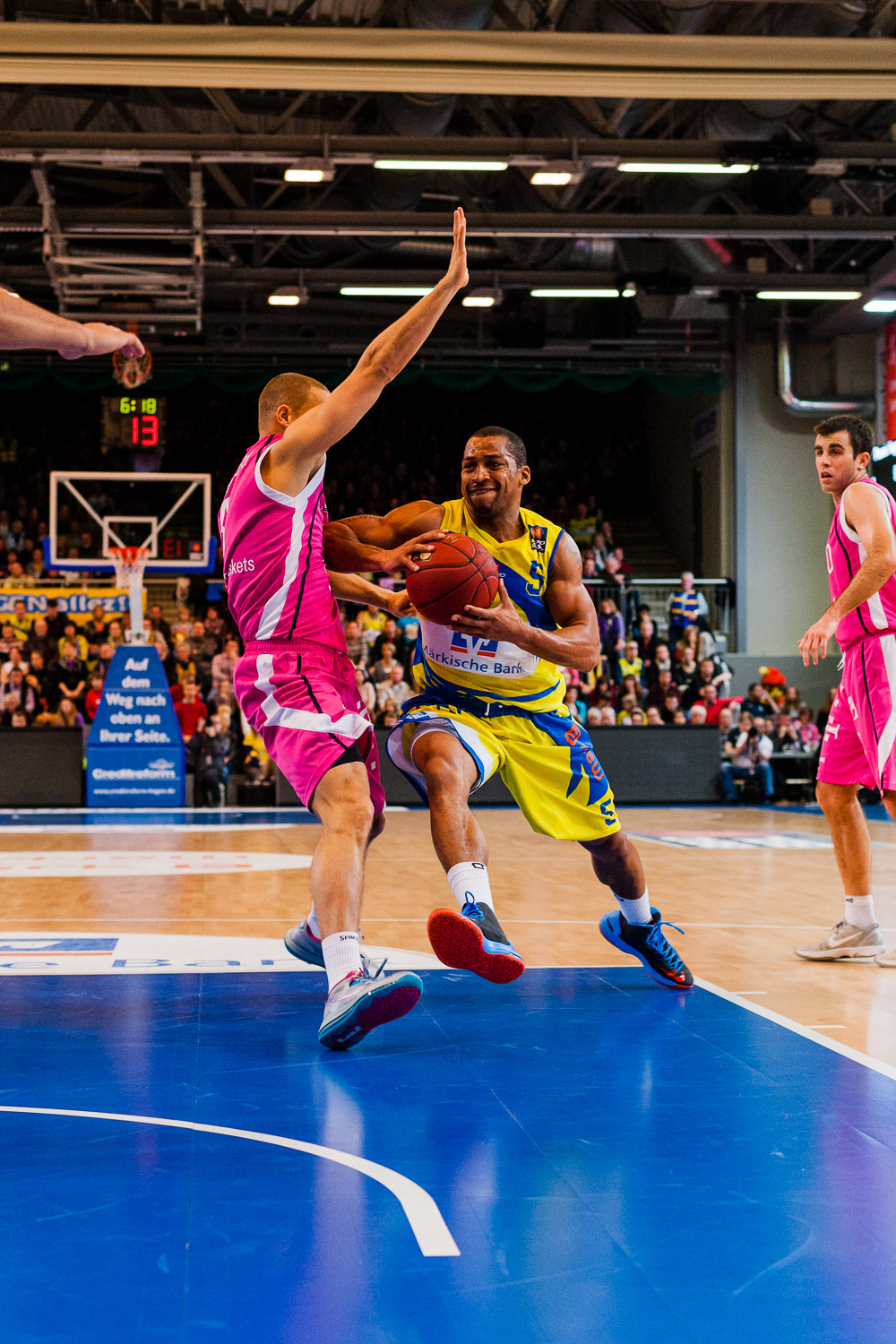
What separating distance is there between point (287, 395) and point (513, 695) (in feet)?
4.06

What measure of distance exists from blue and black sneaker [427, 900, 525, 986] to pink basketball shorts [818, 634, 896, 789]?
1.87 metres

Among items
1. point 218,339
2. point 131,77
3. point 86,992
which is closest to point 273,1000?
point 86,992

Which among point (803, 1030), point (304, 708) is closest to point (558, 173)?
point (304, 708)

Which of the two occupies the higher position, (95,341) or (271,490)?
(95,341)

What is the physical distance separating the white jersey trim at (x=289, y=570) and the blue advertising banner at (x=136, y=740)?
11.2 metres

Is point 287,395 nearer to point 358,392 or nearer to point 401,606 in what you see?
point 358,392

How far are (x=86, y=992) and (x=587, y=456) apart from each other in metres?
23.4

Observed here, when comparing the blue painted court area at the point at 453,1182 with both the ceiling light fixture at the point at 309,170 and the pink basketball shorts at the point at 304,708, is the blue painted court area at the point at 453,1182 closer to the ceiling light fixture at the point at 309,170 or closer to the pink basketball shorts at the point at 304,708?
the pink basketball shorts at the point at 304,708

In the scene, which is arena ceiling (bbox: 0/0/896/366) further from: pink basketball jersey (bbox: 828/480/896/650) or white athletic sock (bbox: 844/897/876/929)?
white athletic sock (bbox: 844/897/876/929)

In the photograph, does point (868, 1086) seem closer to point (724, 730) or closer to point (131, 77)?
point (131, 77)

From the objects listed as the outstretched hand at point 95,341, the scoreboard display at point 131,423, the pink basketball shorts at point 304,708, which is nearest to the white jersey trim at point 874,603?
the pink basketball shorts at point 304,708

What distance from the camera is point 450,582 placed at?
154 inches

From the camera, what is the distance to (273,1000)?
169 inches

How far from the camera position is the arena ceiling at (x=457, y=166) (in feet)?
30.2
